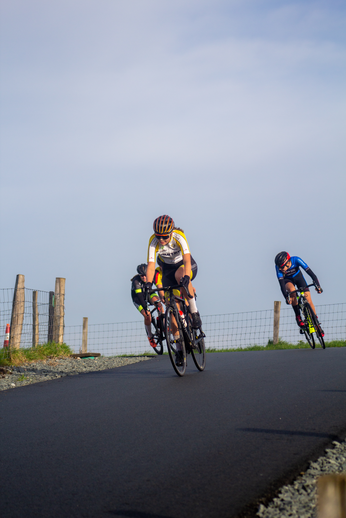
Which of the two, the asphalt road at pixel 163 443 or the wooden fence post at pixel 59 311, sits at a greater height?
the wooden fence post at pixel 59 311

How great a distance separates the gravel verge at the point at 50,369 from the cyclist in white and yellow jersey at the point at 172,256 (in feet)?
Answer: 8.63

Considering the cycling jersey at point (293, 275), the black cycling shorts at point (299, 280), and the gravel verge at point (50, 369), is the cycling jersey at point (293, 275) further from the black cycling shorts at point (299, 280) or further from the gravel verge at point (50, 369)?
the gravel verge at point (50, 369)

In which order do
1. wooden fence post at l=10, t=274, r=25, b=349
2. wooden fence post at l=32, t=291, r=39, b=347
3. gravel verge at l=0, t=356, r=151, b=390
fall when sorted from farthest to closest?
1. wooden fence post at l=32, t=291, r=39, b=347
2. wooden fence post at l=10, t=274, r=25, b=349
3. gravel verge at l=0, t=356, r=151, b=390

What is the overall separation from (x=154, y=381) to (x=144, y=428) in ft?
9.79

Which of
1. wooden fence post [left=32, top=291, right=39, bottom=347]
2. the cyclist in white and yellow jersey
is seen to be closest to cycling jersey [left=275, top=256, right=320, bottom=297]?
the cyclist in white and yellow jersey

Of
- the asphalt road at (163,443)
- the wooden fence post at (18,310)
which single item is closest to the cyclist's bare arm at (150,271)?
the asphalt road at (163,443)

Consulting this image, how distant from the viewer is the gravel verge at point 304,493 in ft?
8.45

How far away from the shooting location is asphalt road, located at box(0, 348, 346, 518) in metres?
2.91

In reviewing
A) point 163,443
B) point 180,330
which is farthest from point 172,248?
point 163,443

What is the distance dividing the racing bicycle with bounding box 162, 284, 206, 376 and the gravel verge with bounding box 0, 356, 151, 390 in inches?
98.7

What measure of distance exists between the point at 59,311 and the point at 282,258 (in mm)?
6009

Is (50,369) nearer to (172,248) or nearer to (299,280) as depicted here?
(172,248)

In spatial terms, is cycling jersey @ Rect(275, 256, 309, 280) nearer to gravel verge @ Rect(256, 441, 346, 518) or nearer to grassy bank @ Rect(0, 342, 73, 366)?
grassy bank @ Rect(0, 342, 73, 366)

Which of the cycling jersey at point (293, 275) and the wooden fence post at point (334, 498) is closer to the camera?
the wooden fence post at point (334, 498)
